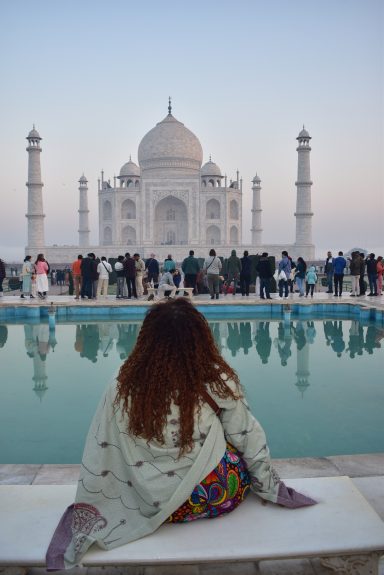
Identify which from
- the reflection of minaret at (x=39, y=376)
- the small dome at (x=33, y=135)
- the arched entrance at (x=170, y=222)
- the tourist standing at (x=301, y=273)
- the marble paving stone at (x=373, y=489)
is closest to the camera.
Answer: the marble paving stone at (x=373, y=489)

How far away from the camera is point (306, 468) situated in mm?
2678

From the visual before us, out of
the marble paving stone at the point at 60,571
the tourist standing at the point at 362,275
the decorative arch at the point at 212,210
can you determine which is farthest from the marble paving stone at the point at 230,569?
the decorative arch at the point at 212,210

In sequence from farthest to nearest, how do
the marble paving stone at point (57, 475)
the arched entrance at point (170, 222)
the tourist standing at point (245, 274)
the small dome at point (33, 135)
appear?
→ the arched entrance at point (170, 222) < the small dome at point (33, 135) < the tourist standing at point (245, 274) < the marble paving stone at point (57, 475)

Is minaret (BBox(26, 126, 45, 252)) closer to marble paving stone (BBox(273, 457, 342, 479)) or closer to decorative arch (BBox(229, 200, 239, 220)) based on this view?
decorative arch (BBox(229, 200, 239, 220))

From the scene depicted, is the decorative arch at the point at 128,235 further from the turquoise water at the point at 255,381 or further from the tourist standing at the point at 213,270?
the turquoise water at the point at 255,381

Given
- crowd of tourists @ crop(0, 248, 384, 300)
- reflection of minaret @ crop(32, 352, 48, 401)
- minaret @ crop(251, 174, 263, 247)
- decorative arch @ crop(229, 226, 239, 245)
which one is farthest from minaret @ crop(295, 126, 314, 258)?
reflection of minaret @ crop(32, 352, 48, 401)

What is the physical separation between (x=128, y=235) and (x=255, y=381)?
30.7 meters

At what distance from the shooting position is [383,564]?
1.91 m

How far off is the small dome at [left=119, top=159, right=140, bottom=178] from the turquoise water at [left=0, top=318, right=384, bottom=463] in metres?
29.2

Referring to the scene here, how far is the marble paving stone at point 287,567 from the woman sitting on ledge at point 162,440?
0.22 metres

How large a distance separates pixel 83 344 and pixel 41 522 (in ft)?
17.7

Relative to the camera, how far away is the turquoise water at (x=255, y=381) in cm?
368

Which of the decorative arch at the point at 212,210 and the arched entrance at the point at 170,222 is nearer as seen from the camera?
the decorative arch at the point at 212,210

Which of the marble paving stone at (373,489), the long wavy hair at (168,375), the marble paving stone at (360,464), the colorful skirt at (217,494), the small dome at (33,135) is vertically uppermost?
the small dome at (33,135)
